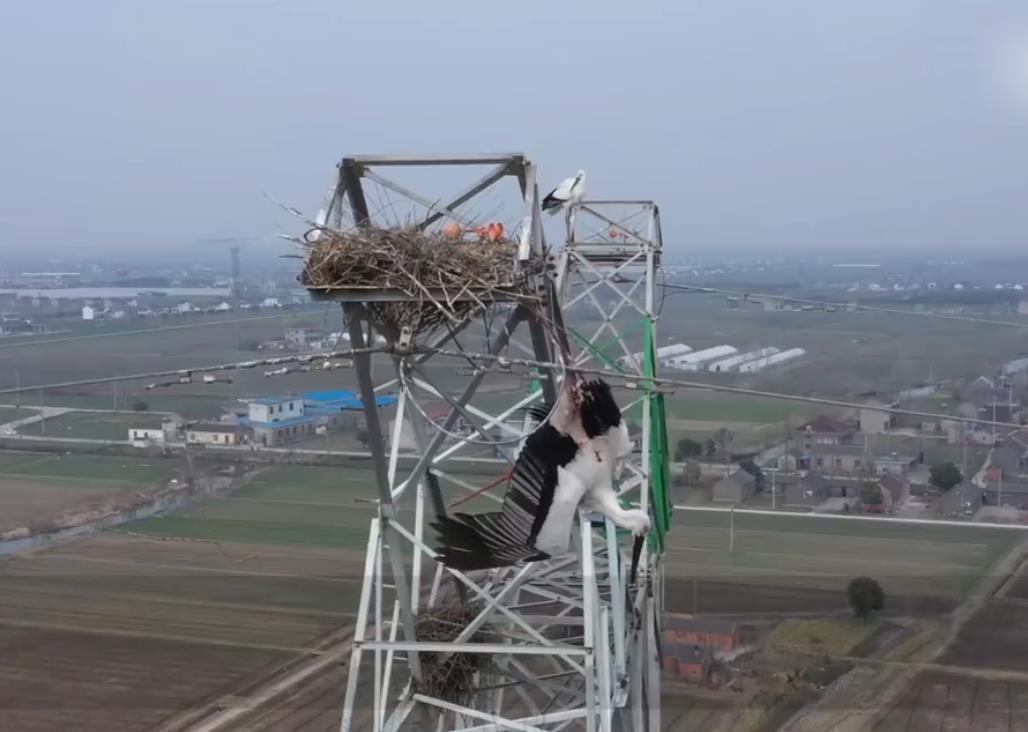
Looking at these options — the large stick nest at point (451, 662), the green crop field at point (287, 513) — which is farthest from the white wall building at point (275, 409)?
the large stick nest at point (451, 662)

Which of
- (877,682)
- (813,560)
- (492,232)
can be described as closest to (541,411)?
(492,232)

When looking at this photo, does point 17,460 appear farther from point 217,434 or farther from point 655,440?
point 655,440

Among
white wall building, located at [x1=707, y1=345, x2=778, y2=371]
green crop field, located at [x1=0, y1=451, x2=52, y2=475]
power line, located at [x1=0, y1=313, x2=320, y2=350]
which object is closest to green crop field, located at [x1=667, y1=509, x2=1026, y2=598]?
white wall building, located at [x1=707, y1=345, x2=778, y2=371]

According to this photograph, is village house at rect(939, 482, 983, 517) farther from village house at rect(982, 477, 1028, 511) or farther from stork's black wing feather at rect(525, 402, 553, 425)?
stork's black wing feather at rect(525, 402, 553, 425)

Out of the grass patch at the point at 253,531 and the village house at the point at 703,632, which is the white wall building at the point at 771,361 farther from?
the grass patch at the point at 253,531

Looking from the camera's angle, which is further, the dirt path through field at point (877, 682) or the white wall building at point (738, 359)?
the white wall building at point (738, 359)

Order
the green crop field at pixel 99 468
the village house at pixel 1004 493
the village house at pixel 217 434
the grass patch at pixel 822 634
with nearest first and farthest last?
the grass patch at pixel 822 634 → the village house at pixel 1004 493 → the village house at pixel 217 434 → the green crop field at pixel 99 468
